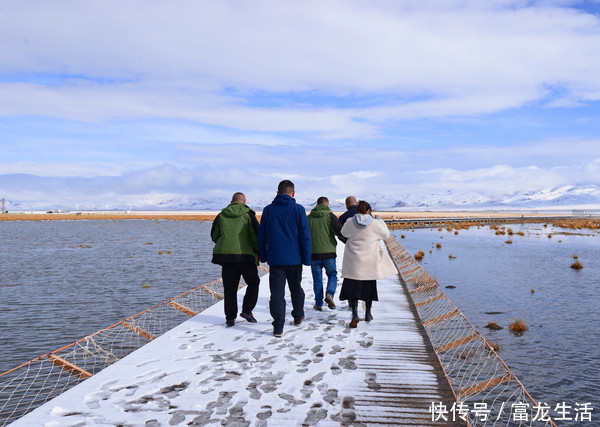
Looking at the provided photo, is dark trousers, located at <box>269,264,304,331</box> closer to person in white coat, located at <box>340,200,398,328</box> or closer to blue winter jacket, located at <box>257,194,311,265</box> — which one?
blue winter jacket, located at <box>257,194,311,265</box>

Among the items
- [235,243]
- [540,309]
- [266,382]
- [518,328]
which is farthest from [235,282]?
[540,309]

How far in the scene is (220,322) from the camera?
902cm

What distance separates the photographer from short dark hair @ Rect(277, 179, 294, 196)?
25.0ft

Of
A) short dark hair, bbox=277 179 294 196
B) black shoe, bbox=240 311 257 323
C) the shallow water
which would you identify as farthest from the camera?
the shallow water

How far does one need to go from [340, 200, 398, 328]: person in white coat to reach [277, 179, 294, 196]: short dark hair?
45.8 inches

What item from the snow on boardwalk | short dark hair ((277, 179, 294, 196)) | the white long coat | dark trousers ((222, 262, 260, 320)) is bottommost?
the snow on boardwalk

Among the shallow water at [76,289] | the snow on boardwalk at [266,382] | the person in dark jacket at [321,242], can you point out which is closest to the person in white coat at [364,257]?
the snow on boardwalk at [266,382]

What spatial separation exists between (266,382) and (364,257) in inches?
119

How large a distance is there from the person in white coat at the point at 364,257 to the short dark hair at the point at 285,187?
45.8 inches

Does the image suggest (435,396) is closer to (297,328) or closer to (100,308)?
(297,328)

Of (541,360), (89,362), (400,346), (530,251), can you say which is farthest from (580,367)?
(530,251)

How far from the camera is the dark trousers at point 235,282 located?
8.10 meters

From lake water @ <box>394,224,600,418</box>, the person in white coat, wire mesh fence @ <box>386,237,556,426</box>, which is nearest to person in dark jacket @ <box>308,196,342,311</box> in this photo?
the person in white coat

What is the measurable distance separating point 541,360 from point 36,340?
12216 mm
